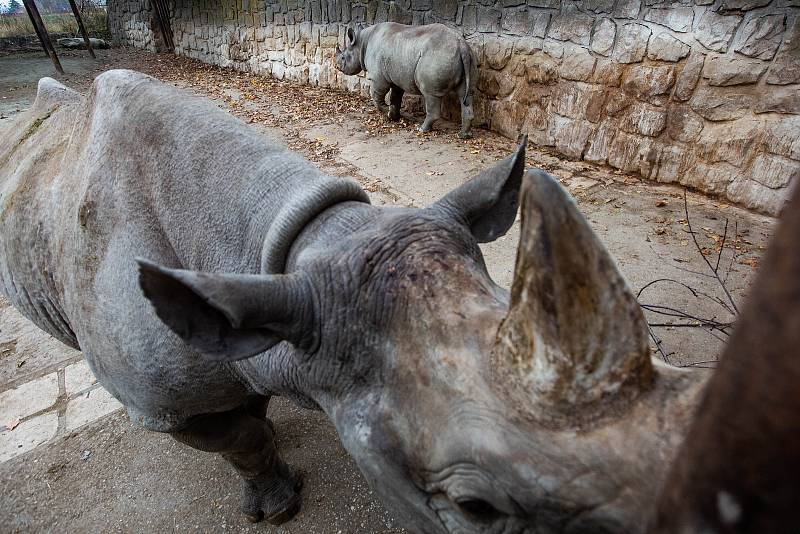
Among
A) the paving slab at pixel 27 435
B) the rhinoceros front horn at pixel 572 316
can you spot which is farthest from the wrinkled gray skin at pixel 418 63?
the rhinoceros front horn at pixel 572 316

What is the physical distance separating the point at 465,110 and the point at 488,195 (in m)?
6.71

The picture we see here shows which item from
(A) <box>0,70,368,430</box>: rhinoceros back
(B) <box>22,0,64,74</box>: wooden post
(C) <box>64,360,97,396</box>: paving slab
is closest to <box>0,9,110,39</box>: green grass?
(B) <box>22,0,64,74</box>: wooden post

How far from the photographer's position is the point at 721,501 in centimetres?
51

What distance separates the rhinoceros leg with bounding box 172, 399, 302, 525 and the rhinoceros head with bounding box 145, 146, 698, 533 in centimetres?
119

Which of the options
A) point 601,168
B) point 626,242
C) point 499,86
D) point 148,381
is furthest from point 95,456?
point 499,86

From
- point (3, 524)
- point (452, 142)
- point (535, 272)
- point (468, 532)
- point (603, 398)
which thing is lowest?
point (3, 524)

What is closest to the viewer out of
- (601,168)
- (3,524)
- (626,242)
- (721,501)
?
(721,501)

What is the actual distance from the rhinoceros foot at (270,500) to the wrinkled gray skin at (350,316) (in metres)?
0.02

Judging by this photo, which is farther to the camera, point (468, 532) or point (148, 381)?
point (148, 381)

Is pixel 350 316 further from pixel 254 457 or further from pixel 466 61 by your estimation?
pixel 466 61

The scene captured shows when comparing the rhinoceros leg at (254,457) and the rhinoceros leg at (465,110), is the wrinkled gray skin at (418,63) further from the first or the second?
the rhinoceros leg at (254,457)

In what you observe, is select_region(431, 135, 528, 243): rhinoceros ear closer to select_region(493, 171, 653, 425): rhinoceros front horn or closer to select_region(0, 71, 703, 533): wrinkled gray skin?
select_region(0, 71, 703, 533): wrinkled gray skin

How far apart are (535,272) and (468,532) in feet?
2.67

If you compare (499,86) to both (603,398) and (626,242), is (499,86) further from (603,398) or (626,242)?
(603,398)
